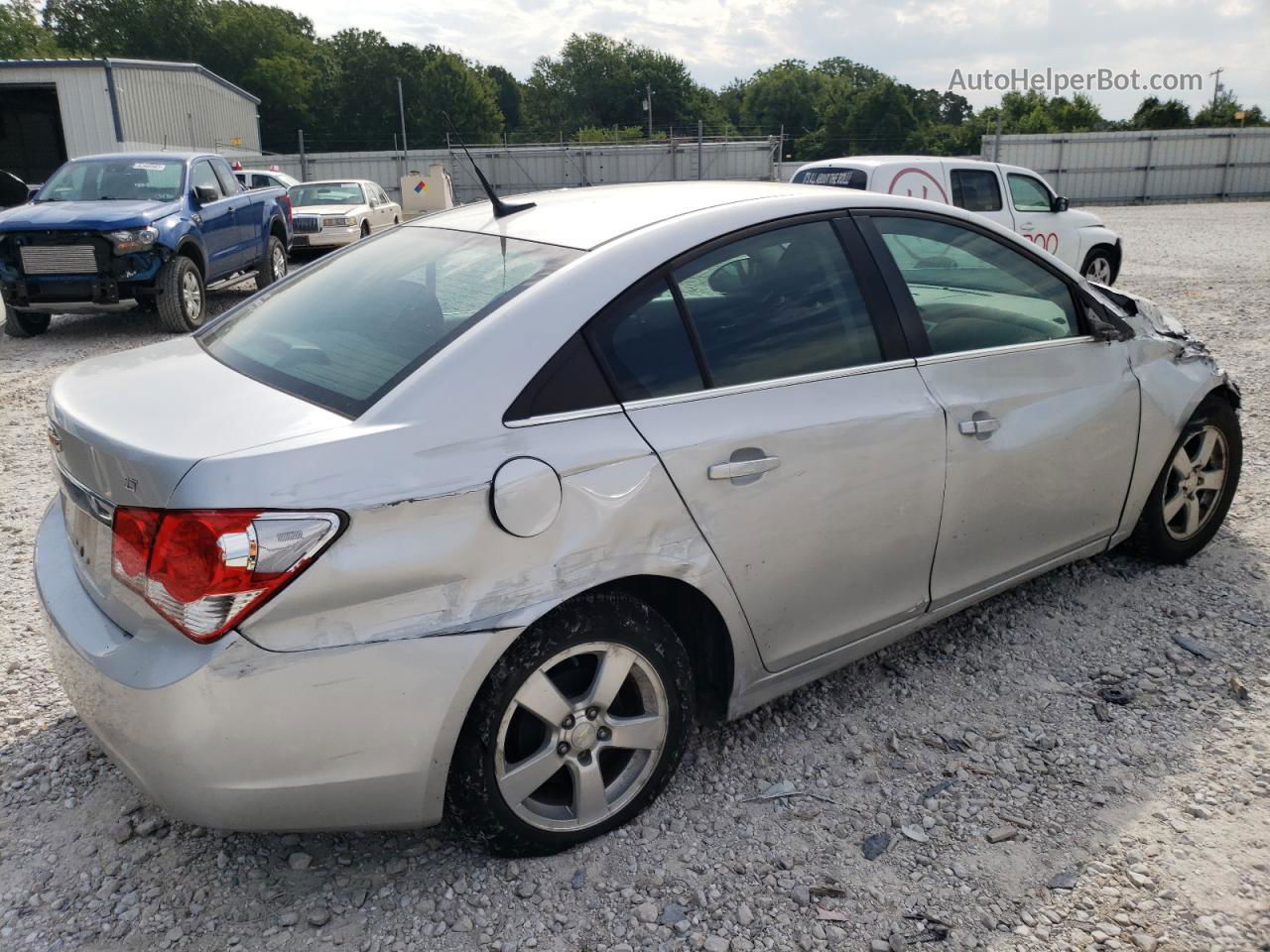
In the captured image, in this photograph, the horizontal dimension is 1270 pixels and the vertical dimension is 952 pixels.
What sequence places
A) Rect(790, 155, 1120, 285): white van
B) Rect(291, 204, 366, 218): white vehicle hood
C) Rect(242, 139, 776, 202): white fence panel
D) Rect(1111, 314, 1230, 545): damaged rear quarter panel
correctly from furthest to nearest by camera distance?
Rect(242, 139, 776, 202): white fence panel < Rect(291, 204, 366, 218): white vehicle hood < Rect(790, 155, 1120, 285): white van < Rect(1111, 314, 1230, 545): damaged rear quarter panel

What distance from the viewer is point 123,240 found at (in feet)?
30.6

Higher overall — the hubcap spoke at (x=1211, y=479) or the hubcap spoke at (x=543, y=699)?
the hubcap spoke at (x=543, y=699)

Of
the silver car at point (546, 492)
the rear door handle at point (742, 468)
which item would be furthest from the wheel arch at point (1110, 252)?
the rear door handle at point (742, 468)

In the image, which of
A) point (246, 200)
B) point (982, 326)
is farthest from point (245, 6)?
point (982, 326)

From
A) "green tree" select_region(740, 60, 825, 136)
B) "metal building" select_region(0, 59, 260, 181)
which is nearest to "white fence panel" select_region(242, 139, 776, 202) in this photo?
"metal building" select_region(0, 59, 260, 181)

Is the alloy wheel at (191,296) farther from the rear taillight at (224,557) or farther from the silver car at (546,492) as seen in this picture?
the rear taillight at (224,557)

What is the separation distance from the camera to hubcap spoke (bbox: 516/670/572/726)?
2.33m

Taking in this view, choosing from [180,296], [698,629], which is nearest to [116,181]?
[180,296]

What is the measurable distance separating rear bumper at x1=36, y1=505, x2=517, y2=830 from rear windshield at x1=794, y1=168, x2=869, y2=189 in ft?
29.3

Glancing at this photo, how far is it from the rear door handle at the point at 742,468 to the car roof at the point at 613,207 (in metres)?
0.67

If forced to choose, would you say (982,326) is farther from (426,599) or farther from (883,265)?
(426,599)

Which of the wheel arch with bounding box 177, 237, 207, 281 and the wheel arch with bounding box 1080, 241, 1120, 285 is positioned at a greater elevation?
the wheel arch with bounding box 177, 237, 207, 281

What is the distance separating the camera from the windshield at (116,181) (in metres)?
10.2

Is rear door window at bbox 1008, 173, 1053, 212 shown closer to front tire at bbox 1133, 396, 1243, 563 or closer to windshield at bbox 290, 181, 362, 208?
front tire at bbox 1133, 396, 1243, 563
